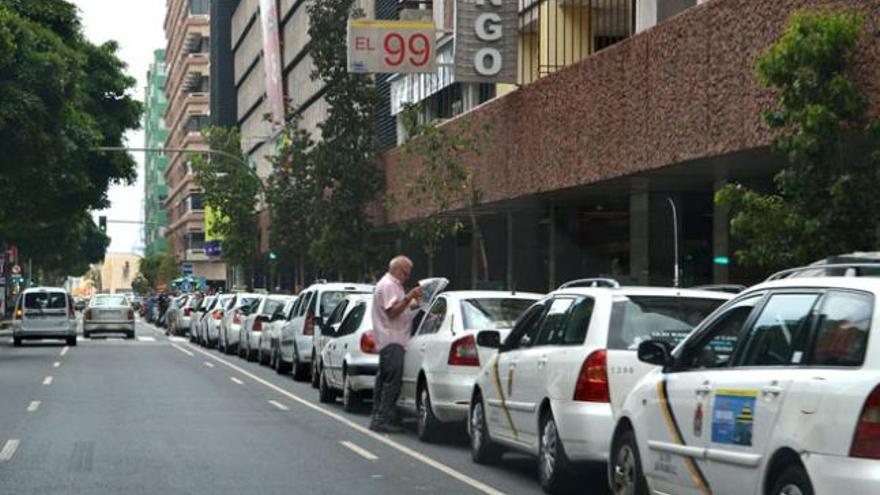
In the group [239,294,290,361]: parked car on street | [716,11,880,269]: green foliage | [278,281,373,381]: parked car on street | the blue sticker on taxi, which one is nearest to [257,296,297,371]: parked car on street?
[239,294,290,361]: parked car on street

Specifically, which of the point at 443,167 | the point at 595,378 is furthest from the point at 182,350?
the point at 595,378

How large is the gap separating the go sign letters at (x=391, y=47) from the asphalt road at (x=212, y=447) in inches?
→ 279

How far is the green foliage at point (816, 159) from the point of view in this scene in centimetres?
1395

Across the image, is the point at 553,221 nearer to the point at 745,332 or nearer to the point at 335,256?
the point at 335,256

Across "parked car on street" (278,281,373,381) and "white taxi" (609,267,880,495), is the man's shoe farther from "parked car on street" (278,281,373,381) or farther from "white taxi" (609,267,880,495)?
"parked car on street" (278,281,373,381)

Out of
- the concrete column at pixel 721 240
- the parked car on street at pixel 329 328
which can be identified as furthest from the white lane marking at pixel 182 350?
the concrete column at pixel 721 240

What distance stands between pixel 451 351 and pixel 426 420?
1.00 metres

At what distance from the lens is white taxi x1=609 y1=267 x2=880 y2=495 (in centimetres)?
716

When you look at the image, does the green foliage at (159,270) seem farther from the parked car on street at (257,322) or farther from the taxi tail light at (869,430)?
the taxi tail light at (869,430)

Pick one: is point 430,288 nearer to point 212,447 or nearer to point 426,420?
point 426,420

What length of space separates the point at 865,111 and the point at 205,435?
7.40 metres

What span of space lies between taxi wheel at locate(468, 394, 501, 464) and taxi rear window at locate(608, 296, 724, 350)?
2.72m

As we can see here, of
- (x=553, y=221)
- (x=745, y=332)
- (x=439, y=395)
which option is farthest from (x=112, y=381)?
(x=745, y=332)

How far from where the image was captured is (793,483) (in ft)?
25.1
